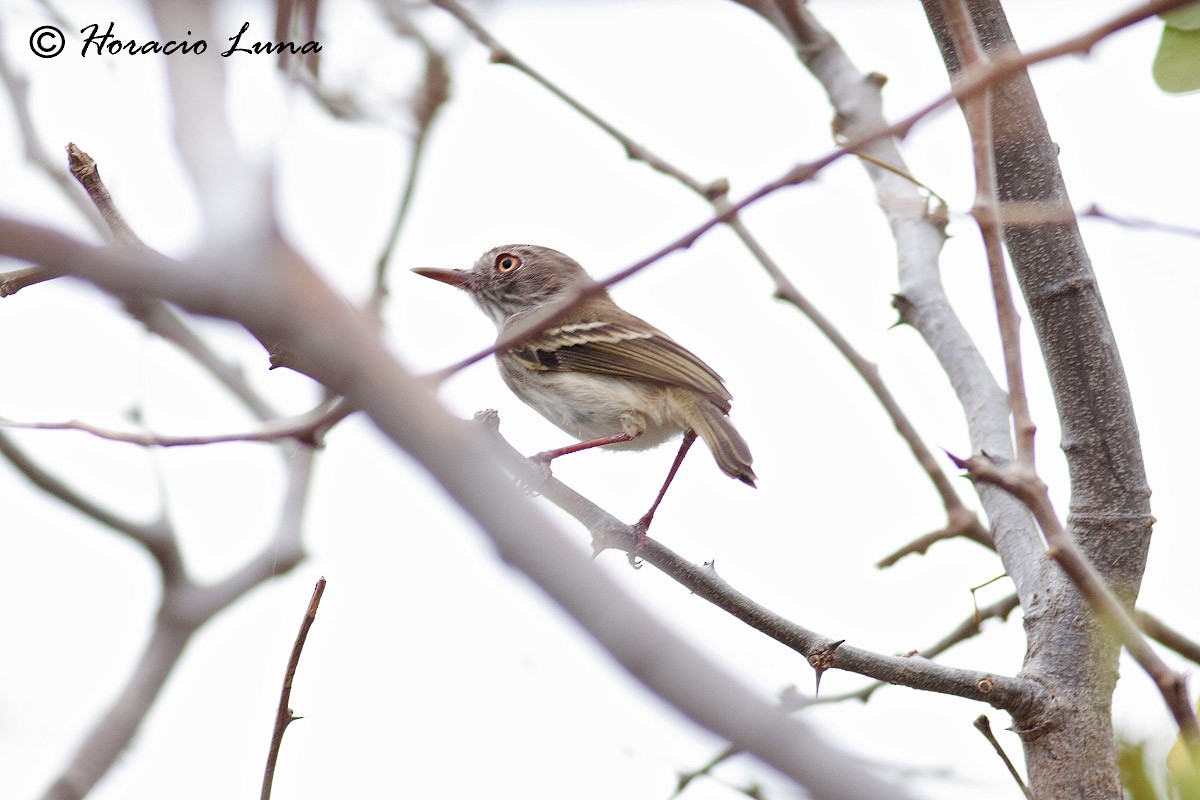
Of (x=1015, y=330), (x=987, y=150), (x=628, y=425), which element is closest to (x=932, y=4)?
(x=987, y=150)

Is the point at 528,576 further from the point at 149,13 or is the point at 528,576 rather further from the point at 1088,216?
the point at 1088,216

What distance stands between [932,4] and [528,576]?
2.50m

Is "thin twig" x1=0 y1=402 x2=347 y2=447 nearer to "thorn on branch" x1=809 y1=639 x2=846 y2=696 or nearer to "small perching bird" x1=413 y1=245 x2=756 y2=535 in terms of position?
"thorn on branch" x1=809 y1=639 x2=846 y2=696

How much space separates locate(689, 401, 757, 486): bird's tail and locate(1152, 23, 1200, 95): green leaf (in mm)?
2262

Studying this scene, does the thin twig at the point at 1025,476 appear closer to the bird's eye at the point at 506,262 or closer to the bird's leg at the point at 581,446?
the bird's leg at the point at 581,446

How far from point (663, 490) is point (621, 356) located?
1.33 meters

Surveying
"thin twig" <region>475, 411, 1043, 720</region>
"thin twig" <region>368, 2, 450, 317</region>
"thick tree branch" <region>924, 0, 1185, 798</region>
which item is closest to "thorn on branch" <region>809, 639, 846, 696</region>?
"thin twig" <region>475, 411, 1043, 720</region>

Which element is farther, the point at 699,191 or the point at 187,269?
the point at 699,191

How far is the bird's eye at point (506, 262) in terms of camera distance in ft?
24.8

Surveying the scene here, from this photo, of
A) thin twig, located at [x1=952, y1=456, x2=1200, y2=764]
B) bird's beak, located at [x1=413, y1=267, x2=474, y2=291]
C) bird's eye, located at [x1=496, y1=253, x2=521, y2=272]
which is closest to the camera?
thin twig, located at [x1=952, y1=456, x2=1200, y2=764]

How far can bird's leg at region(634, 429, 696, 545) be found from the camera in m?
3.54

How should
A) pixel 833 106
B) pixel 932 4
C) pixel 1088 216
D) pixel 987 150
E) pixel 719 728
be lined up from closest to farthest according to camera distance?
pixel 719 728 < pixel 987 150 < pixel 1088 216 < pixel 932 4 < pixel 833 106

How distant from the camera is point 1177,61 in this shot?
3.09m

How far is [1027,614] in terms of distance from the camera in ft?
11.7
